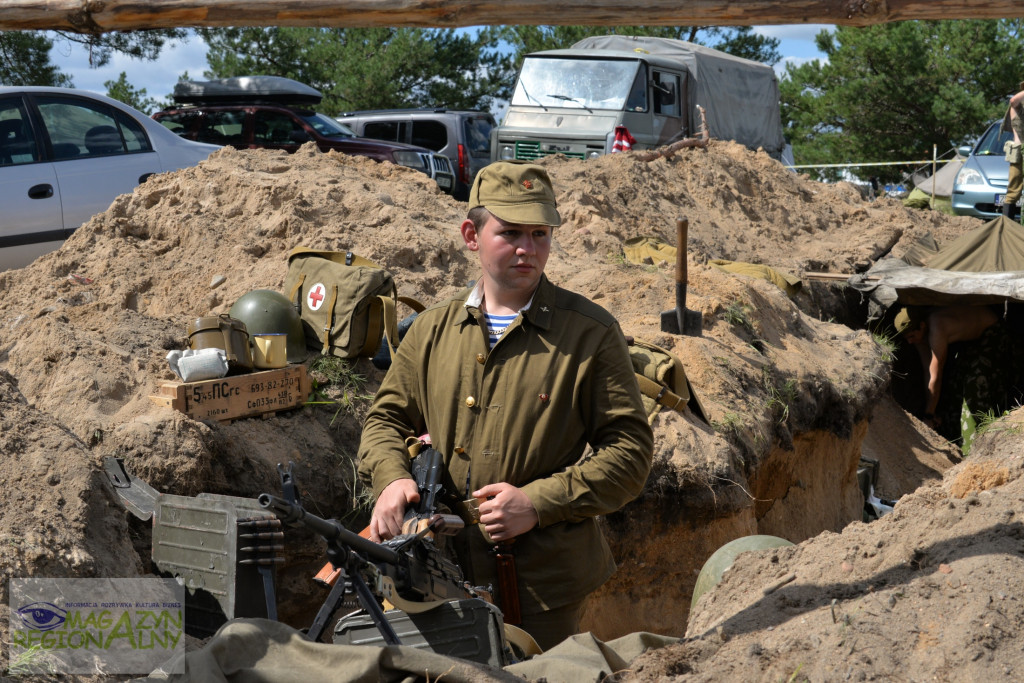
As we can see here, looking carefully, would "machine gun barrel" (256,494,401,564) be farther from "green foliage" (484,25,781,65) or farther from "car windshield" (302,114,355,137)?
"green foliage" (484,25,781,65)

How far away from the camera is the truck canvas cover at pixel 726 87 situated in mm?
16203

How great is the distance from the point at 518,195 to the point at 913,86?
2870 cm

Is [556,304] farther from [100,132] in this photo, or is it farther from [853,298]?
[853,298]

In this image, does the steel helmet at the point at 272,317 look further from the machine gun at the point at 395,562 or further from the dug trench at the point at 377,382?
the machine gun at the point at 395,562

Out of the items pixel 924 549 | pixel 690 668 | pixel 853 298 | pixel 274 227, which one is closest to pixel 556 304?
pixel 690 668

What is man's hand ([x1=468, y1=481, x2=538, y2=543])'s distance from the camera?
269cm

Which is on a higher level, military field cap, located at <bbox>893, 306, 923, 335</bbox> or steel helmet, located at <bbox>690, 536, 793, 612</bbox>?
steel helmet, located at <bbox>690, 536, 793, 612</bbox>

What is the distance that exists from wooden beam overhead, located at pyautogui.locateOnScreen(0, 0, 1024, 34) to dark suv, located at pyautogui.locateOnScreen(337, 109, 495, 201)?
10498 mm

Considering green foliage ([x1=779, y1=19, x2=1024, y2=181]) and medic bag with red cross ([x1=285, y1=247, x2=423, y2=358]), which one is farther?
green foliage ([x1=779, y1=19, x2=1024, y2=181])

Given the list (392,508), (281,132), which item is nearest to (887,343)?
(281,132)

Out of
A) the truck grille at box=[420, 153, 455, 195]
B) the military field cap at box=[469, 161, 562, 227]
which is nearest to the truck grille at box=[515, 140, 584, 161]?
the truck grille at box=[420, 153, 455, 195]

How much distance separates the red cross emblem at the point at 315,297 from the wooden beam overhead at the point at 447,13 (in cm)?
199

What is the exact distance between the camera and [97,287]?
6582 mm

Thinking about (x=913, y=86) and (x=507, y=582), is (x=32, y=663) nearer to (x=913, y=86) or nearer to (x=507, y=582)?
(x=507, y=582)
